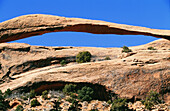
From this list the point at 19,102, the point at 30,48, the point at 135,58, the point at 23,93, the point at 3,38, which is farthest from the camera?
the point at 30,48

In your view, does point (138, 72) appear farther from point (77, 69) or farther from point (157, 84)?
point (77, 69)

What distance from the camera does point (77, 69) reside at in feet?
104

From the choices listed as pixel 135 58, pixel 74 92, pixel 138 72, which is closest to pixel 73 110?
pixel 74 92

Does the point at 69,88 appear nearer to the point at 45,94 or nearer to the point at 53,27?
the point at 45,94

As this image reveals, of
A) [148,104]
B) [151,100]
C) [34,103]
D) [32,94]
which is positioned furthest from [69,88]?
[151,100]

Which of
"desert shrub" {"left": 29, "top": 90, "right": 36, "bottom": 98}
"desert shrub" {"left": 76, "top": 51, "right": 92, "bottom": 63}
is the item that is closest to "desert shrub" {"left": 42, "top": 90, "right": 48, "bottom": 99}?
"desert shrub" {"left": 29, "top": 90, "right": 36, "bottom": 98}

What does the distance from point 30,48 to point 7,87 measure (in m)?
19.9

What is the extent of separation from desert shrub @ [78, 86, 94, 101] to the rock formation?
728 centimetres

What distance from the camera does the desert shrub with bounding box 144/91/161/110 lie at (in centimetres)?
2757

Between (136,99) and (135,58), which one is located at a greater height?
(135,58)

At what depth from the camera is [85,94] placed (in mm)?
29562

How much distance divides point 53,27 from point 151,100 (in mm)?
13049

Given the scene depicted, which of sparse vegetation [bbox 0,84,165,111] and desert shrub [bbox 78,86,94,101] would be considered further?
desert shrub [bbox 78,86,94,101]

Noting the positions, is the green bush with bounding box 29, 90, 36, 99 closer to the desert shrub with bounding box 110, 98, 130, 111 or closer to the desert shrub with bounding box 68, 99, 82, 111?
the desert shrub with bounding box 68, 99, 82, 111
